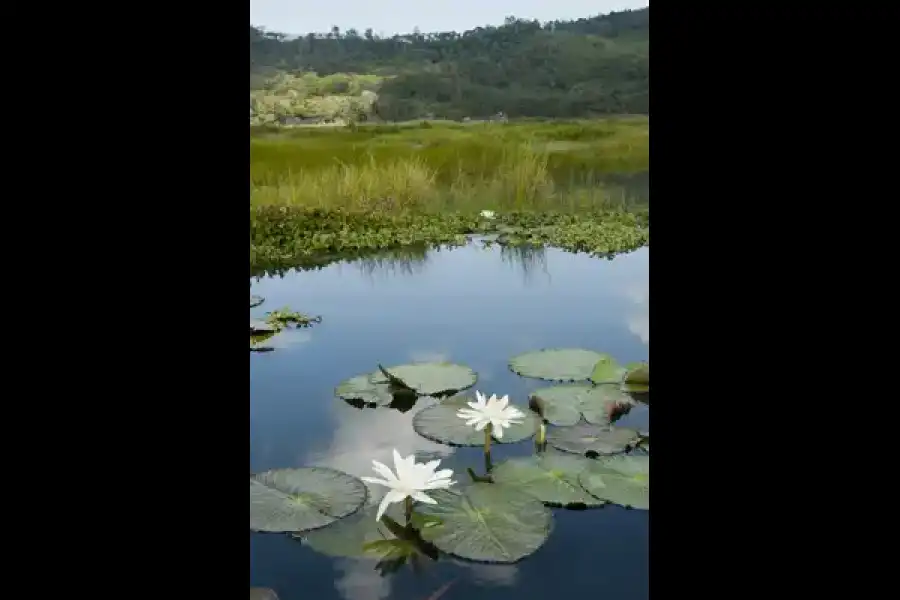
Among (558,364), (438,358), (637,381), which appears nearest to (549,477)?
(637,381)

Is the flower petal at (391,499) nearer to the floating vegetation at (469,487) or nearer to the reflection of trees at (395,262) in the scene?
the floating vegetation at (469,487)

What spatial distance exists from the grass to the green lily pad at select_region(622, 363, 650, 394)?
5.39ft

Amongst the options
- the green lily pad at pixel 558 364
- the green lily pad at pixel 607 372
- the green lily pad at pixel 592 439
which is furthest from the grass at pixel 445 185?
the green lily pad at pixel 592 439

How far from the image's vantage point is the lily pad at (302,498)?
1377 millimetres

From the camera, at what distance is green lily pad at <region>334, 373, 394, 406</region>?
6.45 ft

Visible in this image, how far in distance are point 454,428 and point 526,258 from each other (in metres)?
1.88

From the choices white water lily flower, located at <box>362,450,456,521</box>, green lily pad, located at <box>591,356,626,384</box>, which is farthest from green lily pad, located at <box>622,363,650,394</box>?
white water lily flower, located at <box>362,450,456,521</box>

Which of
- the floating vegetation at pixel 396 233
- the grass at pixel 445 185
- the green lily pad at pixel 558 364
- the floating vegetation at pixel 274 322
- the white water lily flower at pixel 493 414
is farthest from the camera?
the grass at pixel 445 185

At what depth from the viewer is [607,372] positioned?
212 centimetres

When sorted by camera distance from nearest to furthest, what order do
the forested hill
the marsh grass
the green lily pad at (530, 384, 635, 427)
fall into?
1. the green lily pad at (530, 384, 635, 427)
2. the marsh grass
3. the forested hill

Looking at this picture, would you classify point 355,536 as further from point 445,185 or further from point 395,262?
point 445,185

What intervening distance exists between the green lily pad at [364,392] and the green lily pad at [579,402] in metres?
0.36

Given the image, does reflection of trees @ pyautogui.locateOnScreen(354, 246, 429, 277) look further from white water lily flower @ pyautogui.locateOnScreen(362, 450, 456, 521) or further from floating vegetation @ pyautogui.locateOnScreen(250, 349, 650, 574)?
white water lily flower @ pyautogui.locateOnScreen(362, 450, 456, 521)
